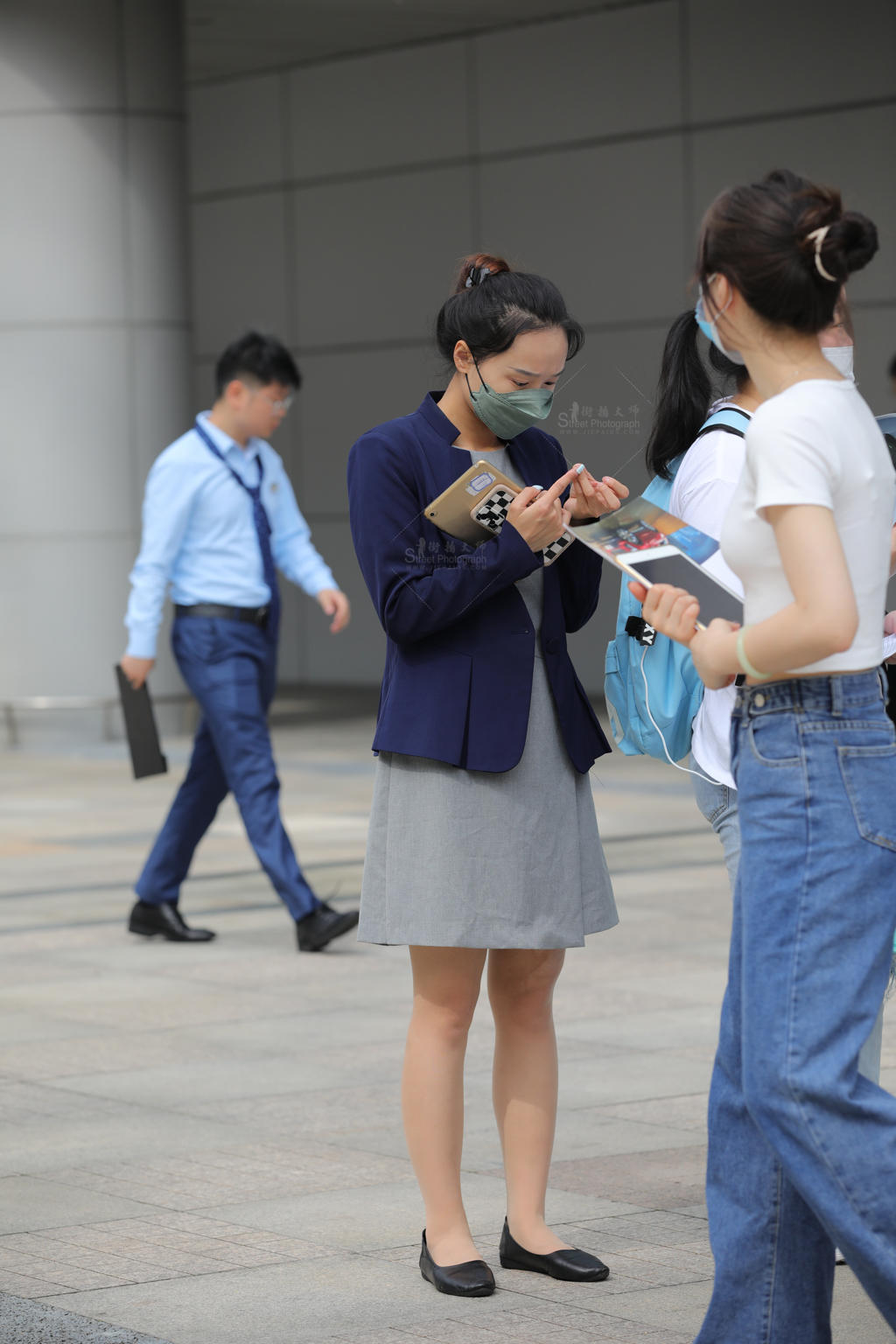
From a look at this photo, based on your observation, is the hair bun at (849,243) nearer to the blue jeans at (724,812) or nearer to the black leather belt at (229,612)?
the blue jeans at (724,812)

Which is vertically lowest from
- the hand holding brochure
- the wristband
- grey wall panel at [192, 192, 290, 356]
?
the wristband

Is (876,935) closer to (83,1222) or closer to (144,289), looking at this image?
(83,1222)

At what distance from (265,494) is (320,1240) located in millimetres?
4243

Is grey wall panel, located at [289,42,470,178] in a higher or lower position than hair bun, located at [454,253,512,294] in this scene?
higher

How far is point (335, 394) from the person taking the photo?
790 inches

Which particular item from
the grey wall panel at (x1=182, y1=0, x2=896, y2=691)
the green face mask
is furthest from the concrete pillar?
the green face mask

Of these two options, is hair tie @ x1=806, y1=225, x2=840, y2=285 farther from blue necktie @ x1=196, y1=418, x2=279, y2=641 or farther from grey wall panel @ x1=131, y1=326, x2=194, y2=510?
grey wall panel @ x1=131, y1=326, x2=194, y2=510

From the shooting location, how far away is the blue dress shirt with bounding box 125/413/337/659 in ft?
26.0

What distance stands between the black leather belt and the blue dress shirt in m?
0.02

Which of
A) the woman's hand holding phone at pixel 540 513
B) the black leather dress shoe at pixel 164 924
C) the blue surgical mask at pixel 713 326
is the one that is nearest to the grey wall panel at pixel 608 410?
the woman's hand holding phone at pixel 540 513

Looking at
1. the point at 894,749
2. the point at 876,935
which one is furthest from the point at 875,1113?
the point at 894,749

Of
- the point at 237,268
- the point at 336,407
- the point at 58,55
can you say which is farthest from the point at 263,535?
the point at 237,268

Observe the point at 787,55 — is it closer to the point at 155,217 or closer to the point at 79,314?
the point at 155,217

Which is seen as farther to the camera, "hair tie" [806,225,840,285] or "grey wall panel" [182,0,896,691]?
"grey wall panel" [182,0,896,691]
